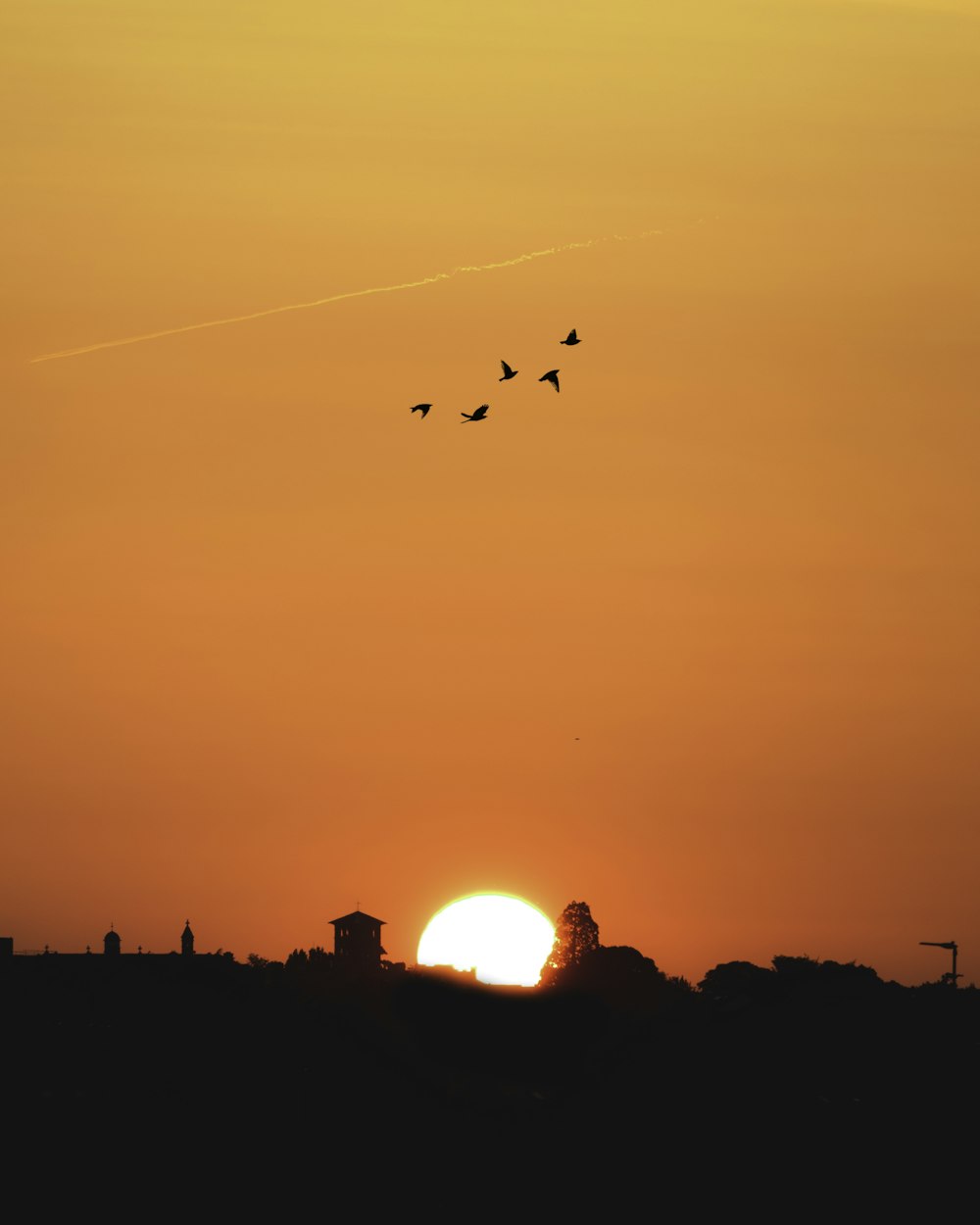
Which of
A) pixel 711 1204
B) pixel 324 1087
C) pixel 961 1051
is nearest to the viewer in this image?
pixel 711 1204

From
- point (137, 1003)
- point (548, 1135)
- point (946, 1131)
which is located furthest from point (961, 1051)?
point (137, 1003)

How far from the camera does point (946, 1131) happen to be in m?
106

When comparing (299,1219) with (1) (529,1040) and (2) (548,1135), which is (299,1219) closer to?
(2) (548,1135)

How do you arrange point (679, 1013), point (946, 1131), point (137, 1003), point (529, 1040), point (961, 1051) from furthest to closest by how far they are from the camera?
point (137, 1003) → point (679, 1013) → point (529, 1040) → point (961, 1051) → point (946, 1131)

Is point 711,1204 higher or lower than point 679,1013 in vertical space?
lower

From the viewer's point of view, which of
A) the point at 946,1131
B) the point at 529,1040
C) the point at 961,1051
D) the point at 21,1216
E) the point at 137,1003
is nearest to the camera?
the point at 21,1216

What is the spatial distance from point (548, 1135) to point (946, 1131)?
17.5m

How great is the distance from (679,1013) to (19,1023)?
1746 inches

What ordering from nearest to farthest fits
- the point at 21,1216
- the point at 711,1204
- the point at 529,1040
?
the point at 21,1216
the point at 711,1204
the point at 529,1040

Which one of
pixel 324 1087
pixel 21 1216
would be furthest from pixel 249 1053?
pixel 21 1216

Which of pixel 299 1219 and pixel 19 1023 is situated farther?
pixel 19 1023

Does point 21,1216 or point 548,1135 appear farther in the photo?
point 548,1135

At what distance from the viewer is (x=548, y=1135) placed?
107 metres

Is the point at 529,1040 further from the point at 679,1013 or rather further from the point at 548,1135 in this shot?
the point at 548,1135
